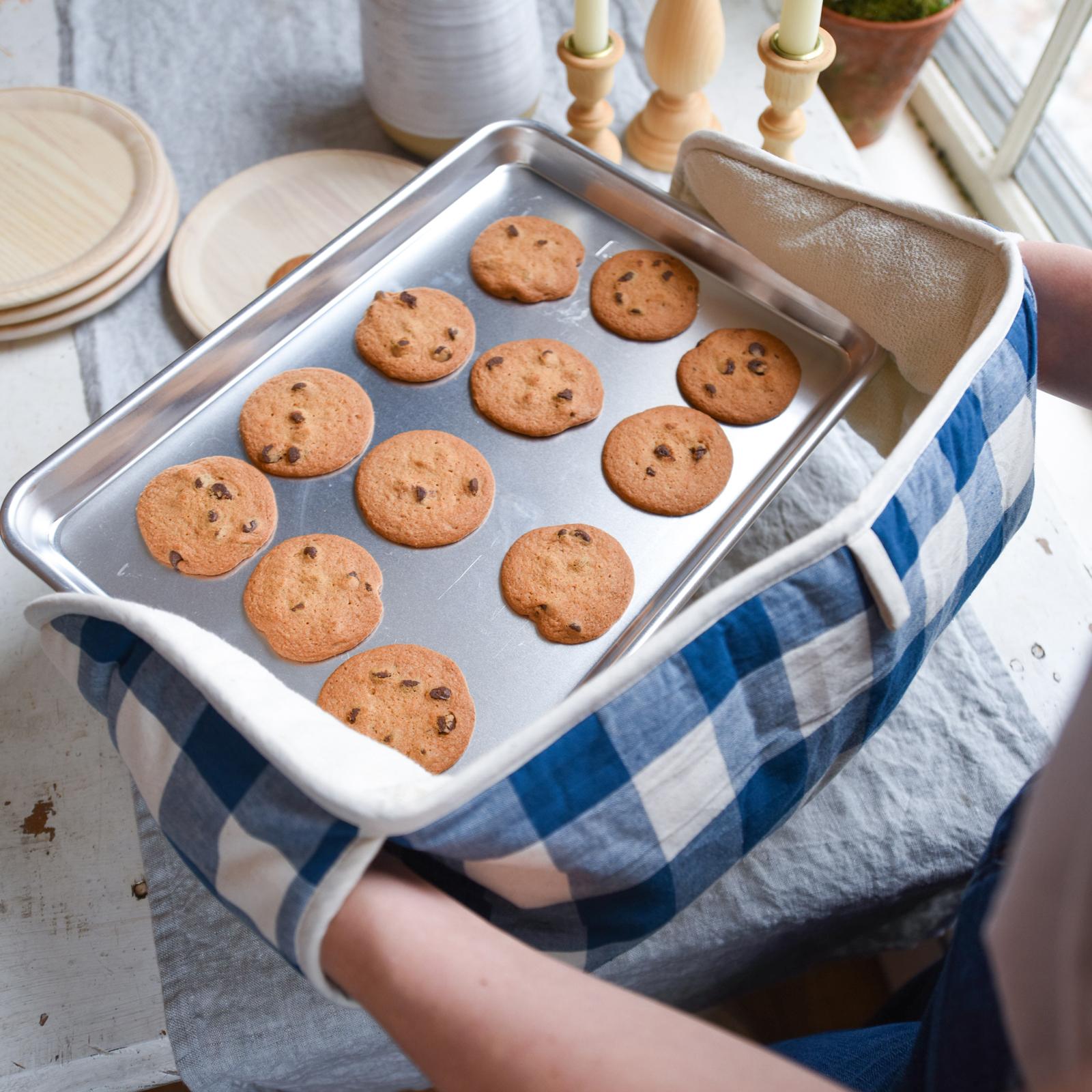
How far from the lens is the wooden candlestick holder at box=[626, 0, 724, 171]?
0.92 m

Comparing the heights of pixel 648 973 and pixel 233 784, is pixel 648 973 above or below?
below

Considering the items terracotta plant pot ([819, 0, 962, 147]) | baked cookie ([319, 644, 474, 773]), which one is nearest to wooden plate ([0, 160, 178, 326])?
baked cookie ([319, 644, 474, 773])

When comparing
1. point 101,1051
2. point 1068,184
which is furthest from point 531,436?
point 1068,184

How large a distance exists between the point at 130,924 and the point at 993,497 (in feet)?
2.18

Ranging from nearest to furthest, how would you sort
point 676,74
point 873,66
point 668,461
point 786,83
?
point 668,461 → point 786,83 → point 676,74 → point 873,66

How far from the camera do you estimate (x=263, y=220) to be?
3.09 ft

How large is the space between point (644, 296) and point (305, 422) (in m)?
0.31

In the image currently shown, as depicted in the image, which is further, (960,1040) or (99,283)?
(99,283)

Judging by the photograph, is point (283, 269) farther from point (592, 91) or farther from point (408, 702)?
point (408, 702)

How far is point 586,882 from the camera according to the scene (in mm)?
498

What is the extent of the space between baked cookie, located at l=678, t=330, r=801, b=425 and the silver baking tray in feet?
0.05

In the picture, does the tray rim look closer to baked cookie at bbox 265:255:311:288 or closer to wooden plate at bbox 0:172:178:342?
baked cookie at bbox 265:255:311:288

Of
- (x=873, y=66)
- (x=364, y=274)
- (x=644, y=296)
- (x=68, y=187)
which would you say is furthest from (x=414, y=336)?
(x=873, y=66)

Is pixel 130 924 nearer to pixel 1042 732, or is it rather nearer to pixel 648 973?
pixel 648 973
